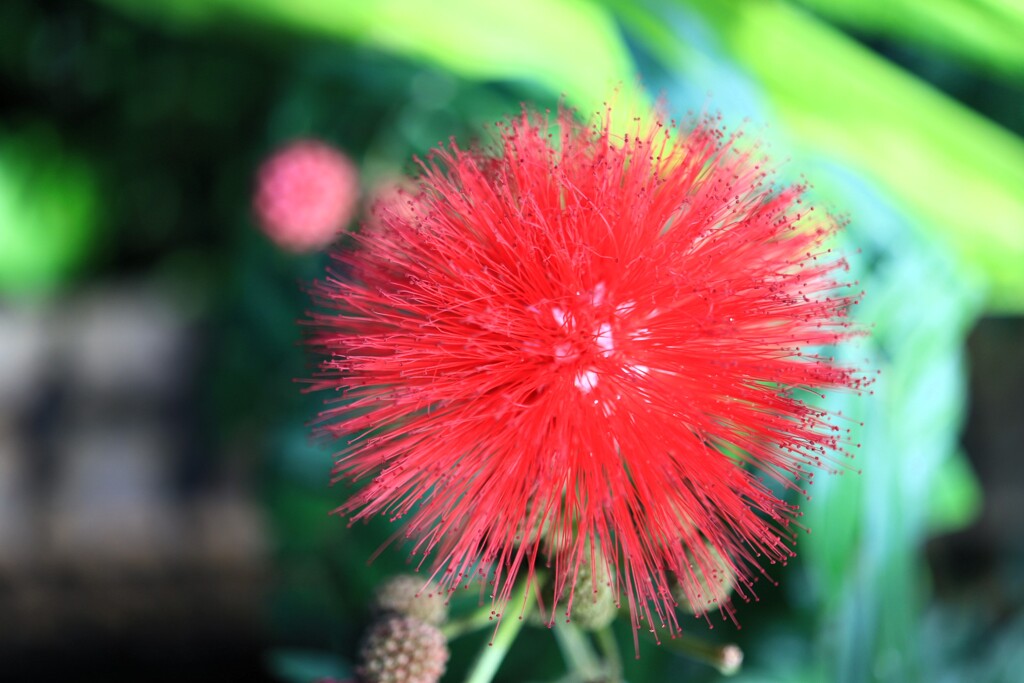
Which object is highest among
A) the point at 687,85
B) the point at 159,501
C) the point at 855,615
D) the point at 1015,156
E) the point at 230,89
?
the point at 1015,156

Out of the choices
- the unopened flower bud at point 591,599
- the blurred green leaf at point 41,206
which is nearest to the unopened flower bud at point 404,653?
the unopened flower bud at point 591,599

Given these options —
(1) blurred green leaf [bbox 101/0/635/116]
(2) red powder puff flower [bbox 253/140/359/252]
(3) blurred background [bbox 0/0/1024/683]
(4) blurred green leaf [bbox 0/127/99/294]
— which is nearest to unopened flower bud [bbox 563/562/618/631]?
(3) blurred background [bbox 0/0/1024/683]

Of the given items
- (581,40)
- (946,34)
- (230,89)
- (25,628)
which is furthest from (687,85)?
(25,628)

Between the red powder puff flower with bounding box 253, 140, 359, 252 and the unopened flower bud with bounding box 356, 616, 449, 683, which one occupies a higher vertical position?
the red powder puff flower with bounding box 253, 140, 359, 252

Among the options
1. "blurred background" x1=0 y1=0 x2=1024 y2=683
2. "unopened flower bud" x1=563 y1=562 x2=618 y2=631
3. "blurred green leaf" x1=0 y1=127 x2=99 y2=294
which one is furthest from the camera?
"blurred green leaf" x1=0 y1=127 x2=99 y2=294

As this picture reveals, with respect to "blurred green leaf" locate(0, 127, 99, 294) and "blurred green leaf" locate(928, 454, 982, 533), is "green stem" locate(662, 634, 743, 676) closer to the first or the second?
"blurred green leaf" locate(928, 454, 982, 533)

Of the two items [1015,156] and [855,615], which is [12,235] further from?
[1015,156]

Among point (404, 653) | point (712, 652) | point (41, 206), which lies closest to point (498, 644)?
point (404, 653)
